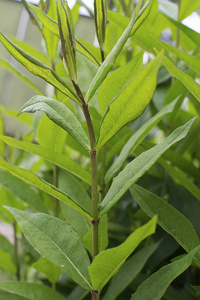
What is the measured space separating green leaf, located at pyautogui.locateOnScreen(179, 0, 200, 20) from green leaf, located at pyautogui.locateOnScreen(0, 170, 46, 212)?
29 centimetres

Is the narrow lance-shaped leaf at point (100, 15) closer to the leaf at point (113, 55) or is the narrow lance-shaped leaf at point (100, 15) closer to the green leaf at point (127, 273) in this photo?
the leaf at point (113, 55)

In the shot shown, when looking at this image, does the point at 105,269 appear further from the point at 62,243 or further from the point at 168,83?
the point at 168,83

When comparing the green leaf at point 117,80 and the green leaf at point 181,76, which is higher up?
the green leaf at point 181,76

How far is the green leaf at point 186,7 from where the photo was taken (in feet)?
1.41

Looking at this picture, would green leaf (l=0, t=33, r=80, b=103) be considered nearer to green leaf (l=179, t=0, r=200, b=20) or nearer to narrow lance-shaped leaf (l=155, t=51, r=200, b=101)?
narrow lance-shaped leaf (l=155, t=51, r=200, b=101)

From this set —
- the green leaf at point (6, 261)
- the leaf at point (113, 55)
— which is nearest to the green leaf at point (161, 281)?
the leaf at point (113, 55)

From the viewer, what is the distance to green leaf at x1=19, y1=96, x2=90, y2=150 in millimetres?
237

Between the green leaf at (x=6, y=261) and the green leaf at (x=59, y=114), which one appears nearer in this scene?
the green leaf at (x=59, y=114)

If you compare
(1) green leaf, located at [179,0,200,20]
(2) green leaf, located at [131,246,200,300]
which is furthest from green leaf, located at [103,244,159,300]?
(1) green leaf, located at [179,0,200,20]

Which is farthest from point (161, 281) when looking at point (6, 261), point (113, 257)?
point (6, 261)

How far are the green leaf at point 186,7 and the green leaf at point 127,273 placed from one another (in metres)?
0.29

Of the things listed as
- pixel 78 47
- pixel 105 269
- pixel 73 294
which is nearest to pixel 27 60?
pixel 78 47

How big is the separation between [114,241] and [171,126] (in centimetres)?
16

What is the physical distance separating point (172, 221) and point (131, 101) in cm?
11
